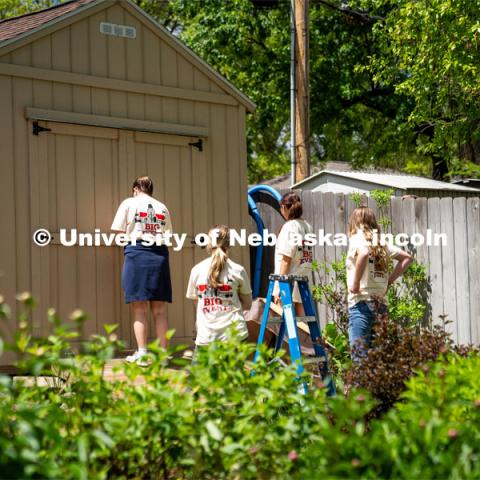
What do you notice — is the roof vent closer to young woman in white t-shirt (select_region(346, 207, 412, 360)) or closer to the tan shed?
the tan shed

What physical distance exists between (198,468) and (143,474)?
39 centimetres

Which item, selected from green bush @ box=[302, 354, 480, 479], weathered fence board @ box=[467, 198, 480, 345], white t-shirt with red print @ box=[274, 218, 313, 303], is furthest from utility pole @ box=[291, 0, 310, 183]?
green bush @ box=[302, 354, 480, 479]

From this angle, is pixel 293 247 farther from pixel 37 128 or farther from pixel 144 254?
pixel 37 128

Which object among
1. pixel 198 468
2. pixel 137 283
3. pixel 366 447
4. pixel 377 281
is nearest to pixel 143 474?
pixel 198 468

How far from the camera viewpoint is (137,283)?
28.8 feet

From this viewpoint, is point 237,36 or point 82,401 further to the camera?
point 237,36

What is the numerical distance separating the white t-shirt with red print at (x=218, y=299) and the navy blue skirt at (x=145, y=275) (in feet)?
5.30

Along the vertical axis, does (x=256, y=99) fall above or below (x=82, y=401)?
above

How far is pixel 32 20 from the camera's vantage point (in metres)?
10.0

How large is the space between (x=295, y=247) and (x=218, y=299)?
1525mm

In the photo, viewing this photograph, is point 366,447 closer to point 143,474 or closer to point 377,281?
point 143,474

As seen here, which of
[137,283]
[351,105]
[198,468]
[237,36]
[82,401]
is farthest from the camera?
[351,105]

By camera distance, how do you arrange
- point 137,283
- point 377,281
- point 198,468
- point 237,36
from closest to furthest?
point 198,468
point 377,281
point 137,283
point 237,36

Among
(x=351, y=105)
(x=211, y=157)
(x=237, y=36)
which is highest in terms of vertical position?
(x=237, y=36)
